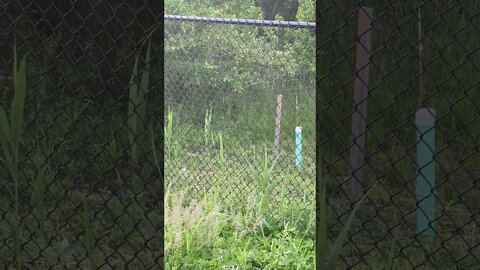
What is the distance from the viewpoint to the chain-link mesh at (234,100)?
422 centimetres

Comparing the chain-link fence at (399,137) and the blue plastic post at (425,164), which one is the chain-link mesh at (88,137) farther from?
the blue plastic post at (425,164)

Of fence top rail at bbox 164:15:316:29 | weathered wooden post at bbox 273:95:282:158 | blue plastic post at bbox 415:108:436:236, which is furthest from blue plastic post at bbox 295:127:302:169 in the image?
blue plastic post at bbox 415:108:436:236

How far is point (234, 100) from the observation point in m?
4.48

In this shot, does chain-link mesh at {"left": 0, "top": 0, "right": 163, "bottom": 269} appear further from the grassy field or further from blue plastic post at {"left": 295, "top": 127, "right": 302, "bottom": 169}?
blue plastic post at {"left": 295, "top": 127, "right": 302, "bottom": 169}

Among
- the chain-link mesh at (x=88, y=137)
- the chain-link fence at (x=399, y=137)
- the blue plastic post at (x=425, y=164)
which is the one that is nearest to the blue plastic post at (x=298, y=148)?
the chain-link fence at (x=399, y=137)

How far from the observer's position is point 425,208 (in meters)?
2.58

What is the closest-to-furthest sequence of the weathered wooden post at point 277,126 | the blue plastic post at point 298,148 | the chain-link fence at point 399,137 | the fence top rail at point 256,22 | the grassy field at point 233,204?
the chain-link fence at point 399,137 < the grassy field at point 233,204 < the fence top rail at point 256,22 < the blue plastic post at point 298,148 < the weathered wooden post at point 277,126

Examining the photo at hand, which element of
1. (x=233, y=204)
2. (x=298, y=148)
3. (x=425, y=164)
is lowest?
(x=233, y=204)

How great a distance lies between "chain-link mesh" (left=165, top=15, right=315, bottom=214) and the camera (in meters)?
4.22

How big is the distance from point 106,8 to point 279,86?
4.22 ft

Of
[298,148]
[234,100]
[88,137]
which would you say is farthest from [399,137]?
[88,137]

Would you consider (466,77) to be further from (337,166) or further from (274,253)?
(274,253)

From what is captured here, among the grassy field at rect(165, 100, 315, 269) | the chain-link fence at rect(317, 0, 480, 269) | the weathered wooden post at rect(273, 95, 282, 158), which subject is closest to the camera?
the chain-link fence at rect(317, 0, 480, 269)

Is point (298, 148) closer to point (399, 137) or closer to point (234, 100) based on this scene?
point (234, 100)
